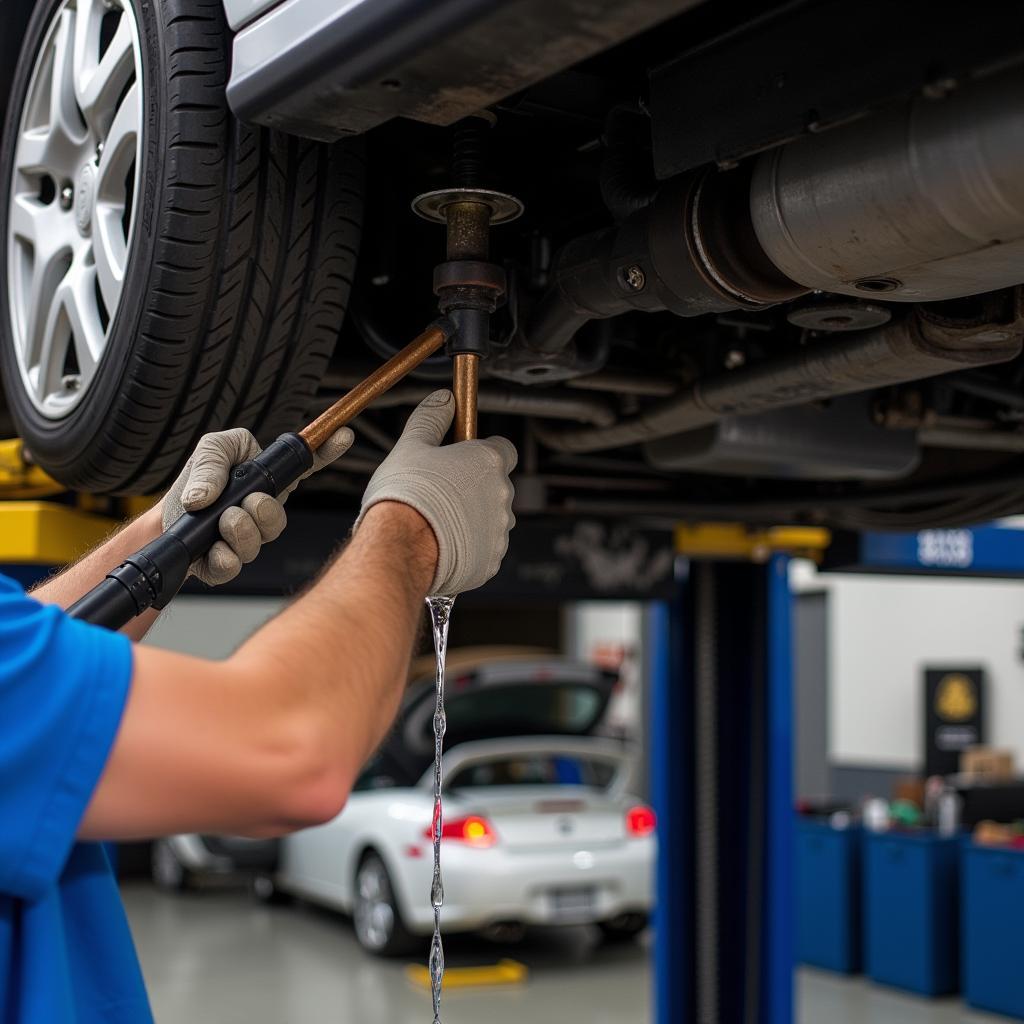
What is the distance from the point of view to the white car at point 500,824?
6.81 meters

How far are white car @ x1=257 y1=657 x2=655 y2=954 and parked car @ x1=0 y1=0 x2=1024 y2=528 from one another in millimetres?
4775

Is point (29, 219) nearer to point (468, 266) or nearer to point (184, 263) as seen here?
point (184, 263)

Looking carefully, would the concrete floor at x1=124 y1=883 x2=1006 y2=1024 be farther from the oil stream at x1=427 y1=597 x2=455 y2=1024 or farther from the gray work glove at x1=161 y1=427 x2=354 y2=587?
the gray work glove at x1=161 y1=427 x2=354 y2=587

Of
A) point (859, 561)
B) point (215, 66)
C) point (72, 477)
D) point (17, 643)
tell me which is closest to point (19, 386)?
point (72, 477)

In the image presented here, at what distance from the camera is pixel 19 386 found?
78.4 inches

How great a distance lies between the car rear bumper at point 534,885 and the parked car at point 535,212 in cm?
475

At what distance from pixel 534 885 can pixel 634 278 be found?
18.8 feet

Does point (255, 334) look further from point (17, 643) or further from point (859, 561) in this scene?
point (859, 561)

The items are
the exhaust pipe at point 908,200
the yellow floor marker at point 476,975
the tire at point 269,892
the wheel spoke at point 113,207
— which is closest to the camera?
the exhaust pipe at point 908,200

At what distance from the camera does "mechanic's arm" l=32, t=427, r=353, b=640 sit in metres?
1.35

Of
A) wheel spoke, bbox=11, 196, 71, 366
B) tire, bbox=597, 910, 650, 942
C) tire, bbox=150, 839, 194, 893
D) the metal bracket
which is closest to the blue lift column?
the metal bracket

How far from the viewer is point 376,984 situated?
662 centimetres

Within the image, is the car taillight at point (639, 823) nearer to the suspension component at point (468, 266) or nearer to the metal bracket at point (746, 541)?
the metal bracket at point (746, 541)

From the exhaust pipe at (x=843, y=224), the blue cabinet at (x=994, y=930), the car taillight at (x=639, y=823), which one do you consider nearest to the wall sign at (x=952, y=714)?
→ the car taillight at (x=639, y=823)
